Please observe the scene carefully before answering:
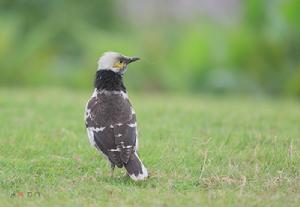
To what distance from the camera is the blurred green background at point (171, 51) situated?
1698 cm

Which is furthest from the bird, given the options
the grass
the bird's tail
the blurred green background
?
the blurred green background

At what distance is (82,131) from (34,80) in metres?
6.55

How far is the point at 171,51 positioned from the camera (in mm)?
19000

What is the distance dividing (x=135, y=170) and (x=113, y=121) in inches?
28.5

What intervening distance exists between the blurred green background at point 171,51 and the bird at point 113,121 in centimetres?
751

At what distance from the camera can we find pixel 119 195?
780 cm

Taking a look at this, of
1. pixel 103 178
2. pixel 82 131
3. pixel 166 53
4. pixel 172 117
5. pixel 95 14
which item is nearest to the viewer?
pixel 103 178

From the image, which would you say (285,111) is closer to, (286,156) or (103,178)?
(286,156)

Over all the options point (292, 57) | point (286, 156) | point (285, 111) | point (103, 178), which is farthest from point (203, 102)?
point (103, 178)

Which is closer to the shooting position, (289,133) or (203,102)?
(289,133)

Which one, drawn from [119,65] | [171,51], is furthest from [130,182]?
[171,51]

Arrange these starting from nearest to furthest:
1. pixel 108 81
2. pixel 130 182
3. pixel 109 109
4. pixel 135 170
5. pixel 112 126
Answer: pixel 135 170, pixel 130 182, pixel 112 126, pixel 109 109, pixel 108 81

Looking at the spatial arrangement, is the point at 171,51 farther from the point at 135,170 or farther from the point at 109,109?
the point at 135,170

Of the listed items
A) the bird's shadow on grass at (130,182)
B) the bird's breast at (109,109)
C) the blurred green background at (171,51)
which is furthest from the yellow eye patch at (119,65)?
the blurred green background at (171,51)
